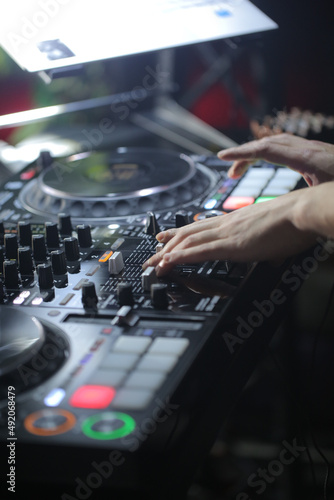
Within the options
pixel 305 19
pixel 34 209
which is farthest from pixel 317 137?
pixel 34 209

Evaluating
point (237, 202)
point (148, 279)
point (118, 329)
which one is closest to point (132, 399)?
point (118, 329)

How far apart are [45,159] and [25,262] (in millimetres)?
532

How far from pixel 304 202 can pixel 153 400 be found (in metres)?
0.42

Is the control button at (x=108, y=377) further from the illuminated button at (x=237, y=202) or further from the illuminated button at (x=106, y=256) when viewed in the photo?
the illuminated button at (x=237, y=202)

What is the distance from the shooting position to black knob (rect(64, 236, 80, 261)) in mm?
1145

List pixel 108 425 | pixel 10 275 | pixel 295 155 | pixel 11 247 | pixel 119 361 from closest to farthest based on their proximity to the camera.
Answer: pixel 108 425
pixel 119 361
pixel 10 275
pixel 11 247
pixel 295 155

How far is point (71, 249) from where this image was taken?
115 cm

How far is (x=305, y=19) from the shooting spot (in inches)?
75.0

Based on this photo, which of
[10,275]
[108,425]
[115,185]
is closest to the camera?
[108,425]

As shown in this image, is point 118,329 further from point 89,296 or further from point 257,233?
point 257,233

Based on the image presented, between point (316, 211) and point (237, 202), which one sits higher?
point (316, 211)

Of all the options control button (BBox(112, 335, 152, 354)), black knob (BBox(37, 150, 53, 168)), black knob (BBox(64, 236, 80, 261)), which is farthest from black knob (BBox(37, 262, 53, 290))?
black knob (BBox(37, 150, 53, 168))

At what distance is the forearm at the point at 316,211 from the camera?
0.98m

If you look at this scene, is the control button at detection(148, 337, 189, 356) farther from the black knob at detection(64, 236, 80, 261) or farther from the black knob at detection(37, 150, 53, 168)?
the black knob at detection(37, 150, 53, 168)
